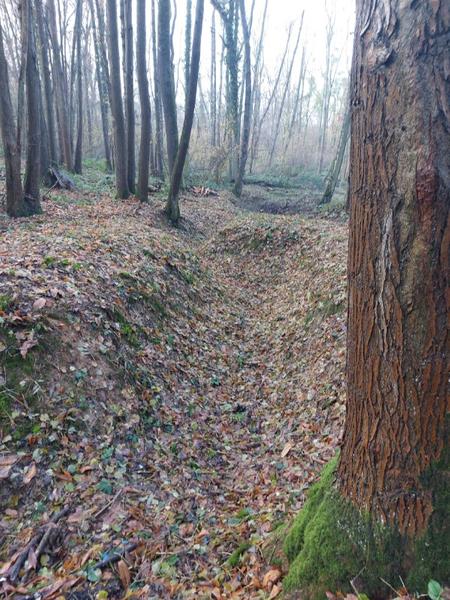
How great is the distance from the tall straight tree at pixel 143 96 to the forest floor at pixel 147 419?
6982 mm

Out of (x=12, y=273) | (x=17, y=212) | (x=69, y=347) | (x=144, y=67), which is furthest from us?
(x=144, y=67)

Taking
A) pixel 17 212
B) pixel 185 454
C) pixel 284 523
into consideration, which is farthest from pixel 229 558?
pixel 17 212

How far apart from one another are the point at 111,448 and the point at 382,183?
3648mm

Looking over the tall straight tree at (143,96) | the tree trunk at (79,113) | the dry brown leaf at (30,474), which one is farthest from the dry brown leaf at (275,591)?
the tree trunk at (79,113)

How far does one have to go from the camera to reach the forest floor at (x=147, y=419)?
320cm

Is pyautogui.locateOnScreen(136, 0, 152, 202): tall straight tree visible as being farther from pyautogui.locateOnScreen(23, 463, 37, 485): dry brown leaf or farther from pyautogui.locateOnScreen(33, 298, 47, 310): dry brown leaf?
pyautogui.locateOnScreen(23, 463, 37, 485): dry brown leaf

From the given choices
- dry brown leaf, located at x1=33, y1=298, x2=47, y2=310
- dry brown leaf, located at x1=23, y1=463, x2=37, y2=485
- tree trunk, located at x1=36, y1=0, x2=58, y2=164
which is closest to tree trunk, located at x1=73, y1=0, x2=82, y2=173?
tree trunk, located at x1=36, y1=0, x2=58, y2=164

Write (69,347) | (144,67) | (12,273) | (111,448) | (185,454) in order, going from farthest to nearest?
(144,67)
(12,273)
(69,347)
(185,454)
(111,448)

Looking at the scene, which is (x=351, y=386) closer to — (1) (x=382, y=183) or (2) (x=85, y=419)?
(1) (x=382, y=183)

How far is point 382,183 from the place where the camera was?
1.96 meters

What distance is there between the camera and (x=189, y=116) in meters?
14.1

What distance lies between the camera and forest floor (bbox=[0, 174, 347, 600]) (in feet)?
10.5

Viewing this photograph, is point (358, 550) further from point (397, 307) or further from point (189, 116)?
point (189, 116)

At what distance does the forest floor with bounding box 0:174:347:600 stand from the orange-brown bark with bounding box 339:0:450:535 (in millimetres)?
1295
